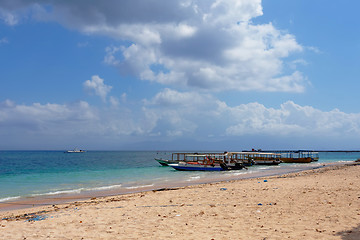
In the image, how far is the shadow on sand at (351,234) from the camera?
661 centimetres

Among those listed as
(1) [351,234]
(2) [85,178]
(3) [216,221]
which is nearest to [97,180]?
(2) [85,178]

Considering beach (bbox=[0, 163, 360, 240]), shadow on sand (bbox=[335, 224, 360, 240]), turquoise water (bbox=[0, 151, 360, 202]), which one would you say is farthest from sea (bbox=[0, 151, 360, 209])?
shadow on sand (bbox=[335, 224, 360, 240])

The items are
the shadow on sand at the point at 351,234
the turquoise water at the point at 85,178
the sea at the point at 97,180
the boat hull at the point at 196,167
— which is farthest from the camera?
the boat hull at the point at 196,167

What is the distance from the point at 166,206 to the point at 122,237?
435 centimetres

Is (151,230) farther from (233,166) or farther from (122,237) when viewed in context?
(233,166)

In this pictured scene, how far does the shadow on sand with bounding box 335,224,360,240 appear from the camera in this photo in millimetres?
6605

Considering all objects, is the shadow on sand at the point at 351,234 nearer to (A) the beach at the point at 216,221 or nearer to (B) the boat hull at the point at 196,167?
(A) the beach at the point at 216,221

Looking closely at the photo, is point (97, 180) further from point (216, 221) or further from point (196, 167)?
point (216, 221)

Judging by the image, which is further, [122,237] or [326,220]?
[326,220]

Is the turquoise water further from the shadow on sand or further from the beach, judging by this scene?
the shadow on sand

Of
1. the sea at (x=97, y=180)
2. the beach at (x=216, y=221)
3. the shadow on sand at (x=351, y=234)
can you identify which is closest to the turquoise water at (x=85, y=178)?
the sea at (x=97, y=180)

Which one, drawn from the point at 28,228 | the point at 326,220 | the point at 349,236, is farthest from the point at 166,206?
the point at 349,236

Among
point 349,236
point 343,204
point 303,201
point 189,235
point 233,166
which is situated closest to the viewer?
point 349,236

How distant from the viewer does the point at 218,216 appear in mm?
9461
